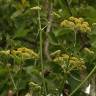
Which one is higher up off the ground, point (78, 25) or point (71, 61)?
point (78, 25)

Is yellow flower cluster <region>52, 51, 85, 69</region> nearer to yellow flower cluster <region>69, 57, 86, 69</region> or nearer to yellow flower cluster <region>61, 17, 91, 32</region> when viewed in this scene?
yellow flower cluster <region>69, 57, 86, 69</region>

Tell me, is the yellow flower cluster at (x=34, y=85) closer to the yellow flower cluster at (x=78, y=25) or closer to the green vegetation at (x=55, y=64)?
the green vegetation at (x=55, y=64)

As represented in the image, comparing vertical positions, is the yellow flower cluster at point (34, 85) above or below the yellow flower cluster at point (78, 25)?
below

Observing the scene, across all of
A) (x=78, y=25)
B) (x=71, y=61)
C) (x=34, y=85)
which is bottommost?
(x=34, y=85)

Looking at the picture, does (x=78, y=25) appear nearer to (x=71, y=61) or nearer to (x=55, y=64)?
(x=71, y=61)

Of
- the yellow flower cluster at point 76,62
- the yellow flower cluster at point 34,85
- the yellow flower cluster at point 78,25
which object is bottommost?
the yellow flower cluster at point 34,85

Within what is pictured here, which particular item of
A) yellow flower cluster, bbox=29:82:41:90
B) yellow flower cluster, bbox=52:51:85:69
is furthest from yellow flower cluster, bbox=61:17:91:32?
yellow flower cluster, bbox=29:82:41:90

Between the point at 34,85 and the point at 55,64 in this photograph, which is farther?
the point at 55,64

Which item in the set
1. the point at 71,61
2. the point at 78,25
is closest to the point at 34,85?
the point at 71,61

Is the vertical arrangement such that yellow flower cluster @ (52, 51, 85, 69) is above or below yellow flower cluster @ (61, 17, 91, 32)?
below

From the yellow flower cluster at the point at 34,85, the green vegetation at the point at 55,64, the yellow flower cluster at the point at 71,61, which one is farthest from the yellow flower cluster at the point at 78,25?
the yellow flower cluster at the point at 34,85

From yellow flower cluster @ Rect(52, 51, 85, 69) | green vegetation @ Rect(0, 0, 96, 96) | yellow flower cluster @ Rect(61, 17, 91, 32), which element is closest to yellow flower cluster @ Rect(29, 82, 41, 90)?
green vegetation @ Rect(0, 0, 96, 96)

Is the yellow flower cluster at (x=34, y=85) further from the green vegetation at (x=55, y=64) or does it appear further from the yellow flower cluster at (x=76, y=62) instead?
the yellow flower cluster at (x=76, y=62)

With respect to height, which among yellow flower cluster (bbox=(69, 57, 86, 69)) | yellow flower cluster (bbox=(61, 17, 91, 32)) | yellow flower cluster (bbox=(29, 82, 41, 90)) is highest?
yellow flower cluster (bbox=(61, 17, 91, 32))
